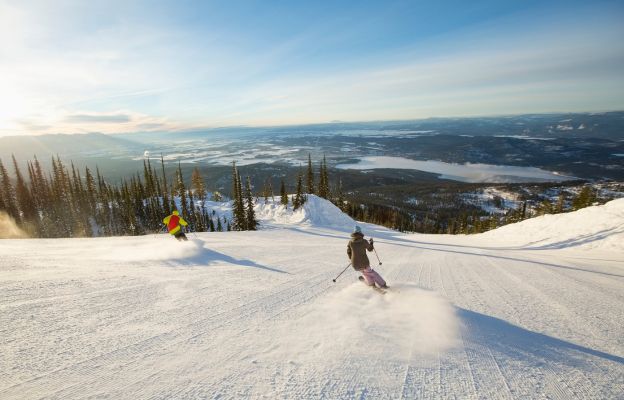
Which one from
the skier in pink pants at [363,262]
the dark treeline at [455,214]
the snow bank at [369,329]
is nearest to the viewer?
the snow bank at [369,329]

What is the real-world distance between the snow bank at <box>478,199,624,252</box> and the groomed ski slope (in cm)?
730

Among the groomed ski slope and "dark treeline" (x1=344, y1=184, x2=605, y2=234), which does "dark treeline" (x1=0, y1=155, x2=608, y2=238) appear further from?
the groomed ski slope

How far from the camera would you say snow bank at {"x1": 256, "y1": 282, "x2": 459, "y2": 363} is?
4047 millimetres

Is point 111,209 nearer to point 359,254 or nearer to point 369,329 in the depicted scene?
point 359,254

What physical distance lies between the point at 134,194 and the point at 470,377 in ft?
285

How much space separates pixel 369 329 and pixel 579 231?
731 inches

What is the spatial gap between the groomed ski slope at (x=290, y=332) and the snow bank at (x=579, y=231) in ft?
24.0

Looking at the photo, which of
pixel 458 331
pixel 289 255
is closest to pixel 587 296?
pixel 458 331

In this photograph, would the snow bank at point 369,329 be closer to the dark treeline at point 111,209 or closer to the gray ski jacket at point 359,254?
the gray ski jacket at point 359,254

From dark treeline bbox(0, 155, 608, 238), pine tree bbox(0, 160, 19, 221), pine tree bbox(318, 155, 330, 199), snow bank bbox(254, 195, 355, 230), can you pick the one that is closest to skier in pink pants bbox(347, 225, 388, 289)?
snow bank bbox(254, 195, 355, 230)

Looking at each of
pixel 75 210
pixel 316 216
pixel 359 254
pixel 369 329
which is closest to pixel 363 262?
pixel 359 254

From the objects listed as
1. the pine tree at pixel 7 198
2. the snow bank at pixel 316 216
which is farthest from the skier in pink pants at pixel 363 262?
the pine tree at pixel 7 198

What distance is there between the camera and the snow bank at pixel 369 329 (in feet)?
13.3

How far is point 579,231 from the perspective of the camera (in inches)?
632
